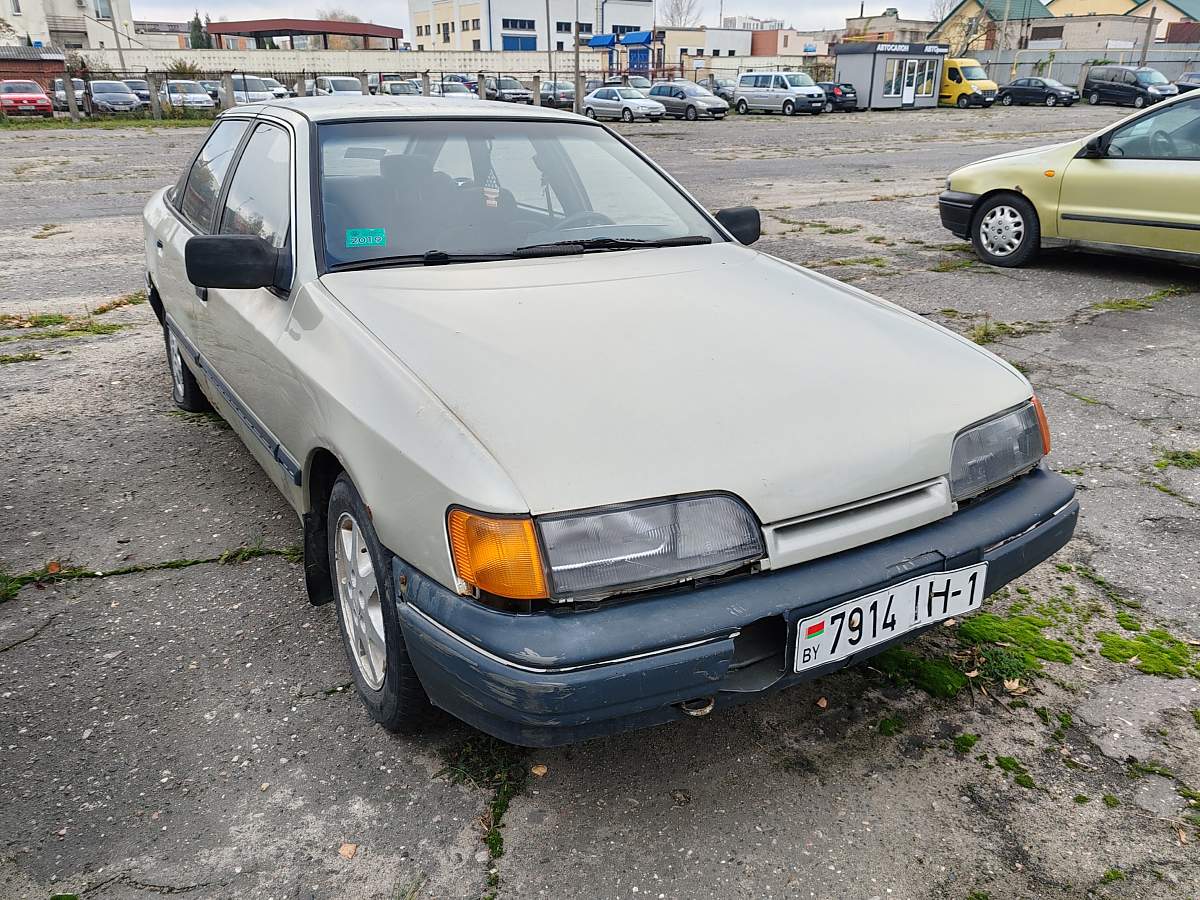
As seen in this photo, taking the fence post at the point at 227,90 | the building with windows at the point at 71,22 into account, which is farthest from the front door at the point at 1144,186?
the building with windows at the point at 71,22

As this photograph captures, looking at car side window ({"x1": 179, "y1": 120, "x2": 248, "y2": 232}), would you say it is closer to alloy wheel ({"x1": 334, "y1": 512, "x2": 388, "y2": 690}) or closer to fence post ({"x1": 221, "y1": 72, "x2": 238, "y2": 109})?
alloy wheel ({"x1": 334, "y1": 512, "x2": 388, "y2": 690})

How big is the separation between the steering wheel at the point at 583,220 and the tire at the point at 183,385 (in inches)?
89.4

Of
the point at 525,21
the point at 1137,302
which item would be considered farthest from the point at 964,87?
the point at 525,21

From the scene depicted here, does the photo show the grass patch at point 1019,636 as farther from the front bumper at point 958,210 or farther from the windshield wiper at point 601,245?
the front bumper at point 958,210

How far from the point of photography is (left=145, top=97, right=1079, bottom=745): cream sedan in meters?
1.84

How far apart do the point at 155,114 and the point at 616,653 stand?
3394 cm

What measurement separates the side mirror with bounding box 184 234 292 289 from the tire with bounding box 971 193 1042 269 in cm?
666

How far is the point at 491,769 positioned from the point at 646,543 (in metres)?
0.84

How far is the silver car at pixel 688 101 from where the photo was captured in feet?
111

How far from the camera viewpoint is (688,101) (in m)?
33.9

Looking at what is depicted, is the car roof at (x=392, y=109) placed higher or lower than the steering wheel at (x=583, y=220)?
higher

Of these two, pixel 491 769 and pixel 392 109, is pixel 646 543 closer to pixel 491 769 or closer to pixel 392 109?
pixel 491 769

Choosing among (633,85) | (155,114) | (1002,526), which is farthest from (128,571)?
(633,85)

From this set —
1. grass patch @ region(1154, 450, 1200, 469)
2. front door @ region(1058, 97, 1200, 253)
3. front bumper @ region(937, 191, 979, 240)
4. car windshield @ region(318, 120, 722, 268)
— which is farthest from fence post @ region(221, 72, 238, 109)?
grass patch @ region(1154, 450, 1200, 469)
